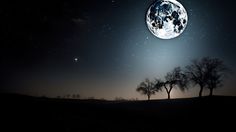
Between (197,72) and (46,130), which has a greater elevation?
(197,72)

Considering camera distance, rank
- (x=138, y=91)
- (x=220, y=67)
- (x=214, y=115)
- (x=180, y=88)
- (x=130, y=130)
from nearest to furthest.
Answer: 1. (x=130, y=130)
2. (x=214, y=115)
3. (x=220, y=67)
4. (x=180, y=88)
5. (x=138, y=91)

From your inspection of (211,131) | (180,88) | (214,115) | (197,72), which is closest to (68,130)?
(211,131)

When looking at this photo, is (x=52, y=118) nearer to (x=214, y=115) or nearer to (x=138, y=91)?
(x=214, y=115)

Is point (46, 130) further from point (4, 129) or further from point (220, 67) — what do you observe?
point (220, 67)

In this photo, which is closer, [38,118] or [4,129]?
[4,129]

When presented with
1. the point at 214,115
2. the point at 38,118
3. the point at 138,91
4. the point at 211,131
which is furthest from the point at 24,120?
the point at 138,91

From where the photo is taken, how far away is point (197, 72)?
66.6m

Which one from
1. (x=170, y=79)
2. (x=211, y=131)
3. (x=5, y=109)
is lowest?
(x=211, y=131)

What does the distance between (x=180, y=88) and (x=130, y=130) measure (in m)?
63.6

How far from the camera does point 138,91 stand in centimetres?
10956

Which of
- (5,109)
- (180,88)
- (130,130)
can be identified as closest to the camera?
(130,130)

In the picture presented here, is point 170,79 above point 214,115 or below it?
above

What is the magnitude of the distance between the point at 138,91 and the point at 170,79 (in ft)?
97.9

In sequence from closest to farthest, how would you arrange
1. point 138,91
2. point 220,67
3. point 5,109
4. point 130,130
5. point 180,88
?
point 130,130
point 5,109
point 220,67
point 180,88
point 138,91
